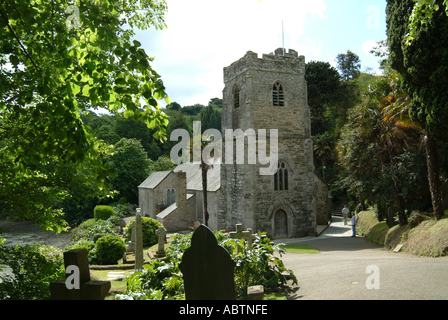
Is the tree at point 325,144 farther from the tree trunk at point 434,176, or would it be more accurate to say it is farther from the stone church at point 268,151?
the tree trunk at point 434,176

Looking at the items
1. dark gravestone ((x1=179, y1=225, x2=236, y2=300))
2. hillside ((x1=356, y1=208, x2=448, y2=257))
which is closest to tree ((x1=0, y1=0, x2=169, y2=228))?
dark gravestone ((x1=179, y1=225, x2=236, y2=300))

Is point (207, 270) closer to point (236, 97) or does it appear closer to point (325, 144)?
point (236, 97)

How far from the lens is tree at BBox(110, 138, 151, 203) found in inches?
1732

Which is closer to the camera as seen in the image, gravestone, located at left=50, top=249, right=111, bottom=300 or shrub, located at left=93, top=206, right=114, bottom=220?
gravestone, located at left=50, top=249, right=111, bottom=300

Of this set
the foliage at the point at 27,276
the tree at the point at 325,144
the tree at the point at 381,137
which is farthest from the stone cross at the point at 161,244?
the tree at the point at 325,144

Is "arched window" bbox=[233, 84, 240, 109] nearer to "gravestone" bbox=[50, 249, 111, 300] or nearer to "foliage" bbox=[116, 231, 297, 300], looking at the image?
"foliage" bbox=[116, 231, 297, 300]

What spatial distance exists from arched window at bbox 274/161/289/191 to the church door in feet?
5.92

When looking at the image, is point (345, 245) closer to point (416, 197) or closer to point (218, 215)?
point (416, 197)

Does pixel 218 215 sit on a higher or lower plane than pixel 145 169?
lower

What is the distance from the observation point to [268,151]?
24.1 metres

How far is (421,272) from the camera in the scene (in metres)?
7.95

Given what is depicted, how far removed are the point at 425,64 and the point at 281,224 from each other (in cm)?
1545
